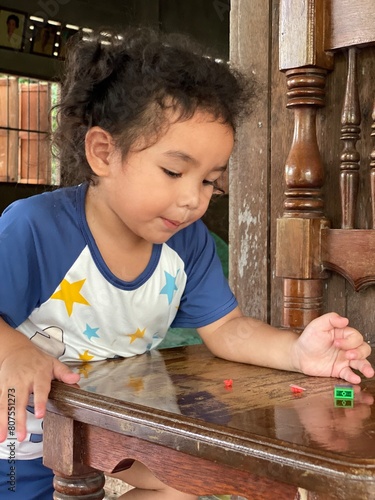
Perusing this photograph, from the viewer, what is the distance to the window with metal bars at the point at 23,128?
24.3 ft

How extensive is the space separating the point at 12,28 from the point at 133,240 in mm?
6435

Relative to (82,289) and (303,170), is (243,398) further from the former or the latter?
(303,170)

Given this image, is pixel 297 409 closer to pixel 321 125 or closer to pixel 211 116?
pixel 211 116

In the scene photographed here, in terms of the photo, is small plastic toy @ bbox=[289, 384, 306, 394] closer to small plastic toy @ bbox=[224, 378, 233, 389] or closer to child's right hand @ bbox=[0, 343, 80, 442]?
small plastic toy @ bbox=[224, 378, 233, 389]

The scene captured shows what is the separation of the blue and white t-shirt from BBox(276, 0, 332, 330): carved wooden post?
0.60 ft

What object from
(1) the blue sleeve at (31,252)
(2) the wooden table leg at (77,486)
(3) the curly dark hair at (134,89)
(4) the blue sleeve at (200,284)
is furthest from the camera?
(4) the blue sleeve at (200,284)

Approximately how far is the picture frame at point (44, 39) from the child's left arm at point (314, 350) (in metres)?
6.83

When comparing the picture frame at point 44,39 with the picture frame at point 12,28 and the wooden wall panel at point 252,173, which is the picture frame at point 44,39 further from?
the wooden wall panel at point 252,173

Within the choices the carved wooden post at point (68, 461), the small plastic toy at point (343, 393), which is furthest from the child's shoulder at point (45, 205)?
the small plastic toy at point (343, 393)

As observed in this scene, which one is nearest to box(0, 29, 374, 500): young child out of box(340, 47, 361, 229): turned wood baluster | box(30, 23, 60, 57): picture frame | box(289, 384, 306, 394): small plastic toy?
box(289, 384, 306, 394): small plastic toy

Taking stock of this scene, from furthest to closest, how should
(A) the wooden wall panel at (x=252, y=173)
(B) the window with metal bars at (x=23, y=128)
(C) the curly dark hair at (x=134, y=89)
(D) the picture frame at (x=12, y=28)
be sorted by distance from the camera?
(B) the window with metal bars at (x=23, y=128)
(D) the picture frame at (x=12, y=28)
(A) the wooden wall panel at (x=252, y=173)
(C) the curly dark hair at (x=134, y=89)

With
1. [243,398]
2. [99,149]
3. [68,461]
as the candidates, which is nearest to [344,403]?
[243,398]

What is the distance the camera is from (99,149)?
138 cm

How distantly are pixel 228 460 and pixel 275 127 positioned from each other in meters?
1.11
